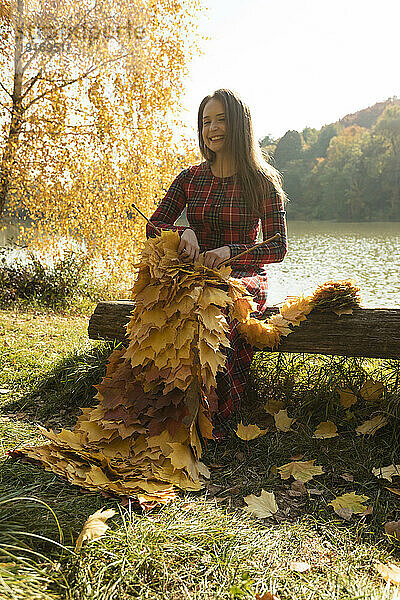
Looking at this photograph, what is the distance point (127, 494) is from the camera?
1.83 meters

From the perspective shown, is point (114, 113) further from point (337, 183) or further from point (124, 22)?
point (337, 183)

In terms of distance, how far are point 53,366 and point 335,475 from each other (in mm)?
2139

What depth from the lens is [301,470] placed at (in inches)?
87.0

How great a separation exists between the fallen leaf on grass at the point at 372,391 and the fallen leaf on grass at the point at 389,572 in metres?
1.13

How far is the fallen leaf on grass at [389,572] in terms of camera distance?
150 cm

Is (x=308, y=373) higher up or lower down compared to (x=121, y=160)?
lower down

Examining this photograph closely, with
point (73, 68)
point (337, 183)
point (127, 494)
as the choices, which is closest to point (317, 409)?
point (127, 494)

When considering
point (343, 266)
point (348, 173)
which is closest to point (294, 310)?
point (343, 266)

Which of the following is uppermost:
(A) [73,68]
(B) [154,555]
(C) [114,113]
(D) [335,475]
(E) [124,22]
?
(E) [124,22]

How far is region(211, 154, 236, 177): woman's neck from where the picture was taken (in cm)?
285

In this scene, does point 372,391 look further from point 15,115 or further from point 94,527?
point 15,115

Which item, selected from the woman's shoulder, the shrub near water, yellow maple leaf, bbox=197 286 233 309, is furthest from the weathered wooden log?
the shrub near water

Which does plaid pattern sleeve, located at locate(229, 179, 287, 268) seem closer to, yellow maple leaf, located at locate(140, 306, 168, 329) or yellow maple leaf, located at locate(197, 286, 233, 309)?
yellow maple leaf, located at locate(197, 286, 233, 309)

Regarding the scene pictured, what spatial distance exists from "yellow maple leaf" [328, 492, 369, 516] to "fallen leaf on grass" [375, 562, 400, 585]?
33 cm
